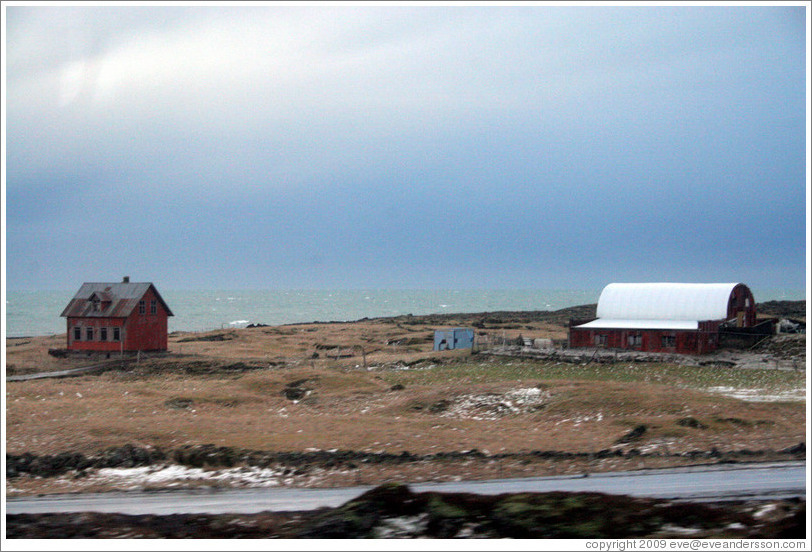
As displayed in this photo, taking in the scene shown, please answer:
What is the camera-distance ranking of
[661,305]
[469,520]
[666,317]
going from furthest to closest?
[661,305] → [666,317] → [469,520]

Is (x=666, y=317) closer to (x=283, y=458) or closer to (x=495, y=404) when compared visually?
(x=495, y=404)

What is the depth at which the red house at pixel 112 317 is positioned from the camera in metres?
57.8

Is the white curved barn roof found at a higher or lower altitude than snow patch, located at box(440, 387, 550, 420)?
higher

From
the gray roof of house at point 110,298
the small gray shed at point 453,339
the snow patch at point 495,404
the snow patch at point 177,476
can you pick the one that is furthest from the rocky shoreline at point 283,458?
the small gray shed at point 453,339

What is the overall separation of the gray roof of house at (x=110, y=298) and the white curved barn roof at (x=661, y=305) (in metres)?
35.9

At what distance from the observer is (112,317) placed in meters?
57.6

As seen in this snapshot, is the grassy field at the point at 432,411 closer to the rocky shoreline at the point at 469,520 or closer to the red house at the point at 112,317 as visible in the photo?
the rocky shoreline at the point at 469,520

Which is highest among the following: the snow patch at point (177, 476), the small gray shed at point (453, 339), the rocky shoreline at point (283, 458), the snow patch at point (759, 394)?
the small gray shed at point (453, 339)

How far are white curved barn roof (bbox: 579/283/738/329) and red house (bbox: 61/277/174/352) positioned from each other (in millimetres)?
35598

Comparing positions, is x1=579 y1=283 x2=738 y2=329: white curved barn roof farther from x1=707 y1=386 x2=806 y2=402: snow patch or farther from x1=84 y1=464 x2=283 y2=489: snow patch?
x1=84 y1=464 x2=283 y2=489: snow patch

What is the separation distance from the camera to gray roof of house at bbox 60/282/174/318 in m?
58.0

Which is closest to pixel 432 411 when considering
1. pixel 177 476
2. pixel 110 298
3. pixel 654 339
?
pixel 177 476

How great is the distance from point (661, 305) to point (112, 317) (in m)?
43.6

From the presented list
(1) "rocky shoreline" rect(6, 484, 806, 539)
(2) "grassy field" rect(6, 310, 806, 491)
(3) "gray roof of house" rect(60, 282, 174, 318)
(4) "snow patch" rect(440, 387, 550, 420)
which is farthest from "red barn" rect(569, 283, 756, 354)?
(1) "rocky shoreline" rect(6, 484, 806, 539)
